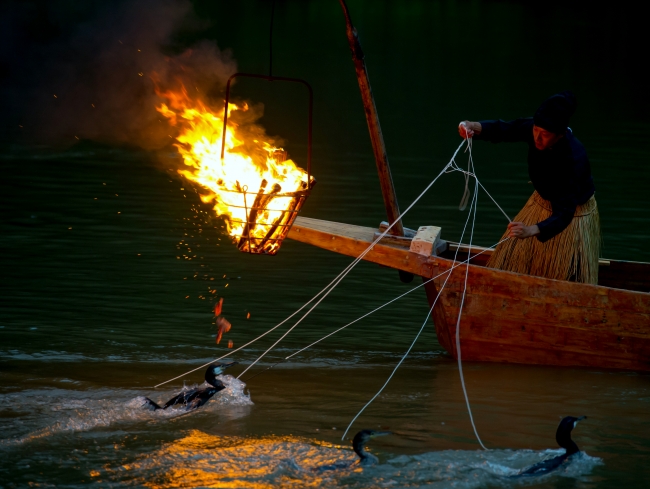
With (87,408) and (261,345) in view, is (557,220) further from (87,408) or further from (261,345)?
(87,408)

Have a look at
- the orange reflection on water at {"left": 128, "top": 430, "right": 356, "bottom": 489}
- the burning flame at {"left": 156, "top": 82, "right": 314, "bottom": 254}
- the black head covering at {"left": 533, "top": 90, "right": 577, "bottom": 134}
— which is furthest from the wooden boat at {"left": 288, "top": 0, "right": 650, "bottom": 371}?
the orange reflection on water at {"left": 128, "top": 430, "right": 356, "bottom": 489}

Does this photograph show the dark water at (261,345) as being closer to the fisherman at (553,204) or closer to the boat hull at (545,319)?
the boat hull at (545,319)

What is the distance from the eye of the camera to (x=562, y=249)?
6.97m

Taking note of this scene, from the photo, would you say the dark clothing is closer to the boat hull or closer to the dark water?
the boat hull

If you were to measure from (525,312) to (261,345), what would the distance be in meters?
2.11

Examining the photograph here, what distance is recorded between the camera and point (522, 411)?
6328mm

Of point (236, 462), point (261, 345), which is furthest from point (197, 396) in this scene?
point (261, 345)

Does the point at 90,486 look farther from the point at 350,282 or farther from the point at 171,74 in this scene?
the point at 171,74

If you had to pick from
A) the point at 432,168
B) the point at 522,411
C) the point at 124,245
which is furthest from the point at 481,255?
the point at 432,168

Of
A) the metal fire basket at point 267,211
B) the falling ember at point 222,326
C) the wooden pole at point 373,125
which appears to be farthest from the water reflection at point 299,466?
the falling ember at point 222,326

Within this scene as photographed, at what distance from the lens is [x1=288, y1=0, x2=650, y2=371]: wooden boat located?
6.77 meters

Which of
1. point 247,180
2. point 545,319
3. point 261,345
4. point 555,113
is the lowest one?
point 261,345

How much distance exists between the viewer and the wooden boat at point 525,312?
22.2 ft

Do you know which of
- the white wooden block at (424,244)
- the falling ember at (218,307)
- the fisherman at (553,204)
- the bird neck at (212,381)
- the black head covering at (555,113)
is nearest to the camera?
the bird neck at (212,381)
